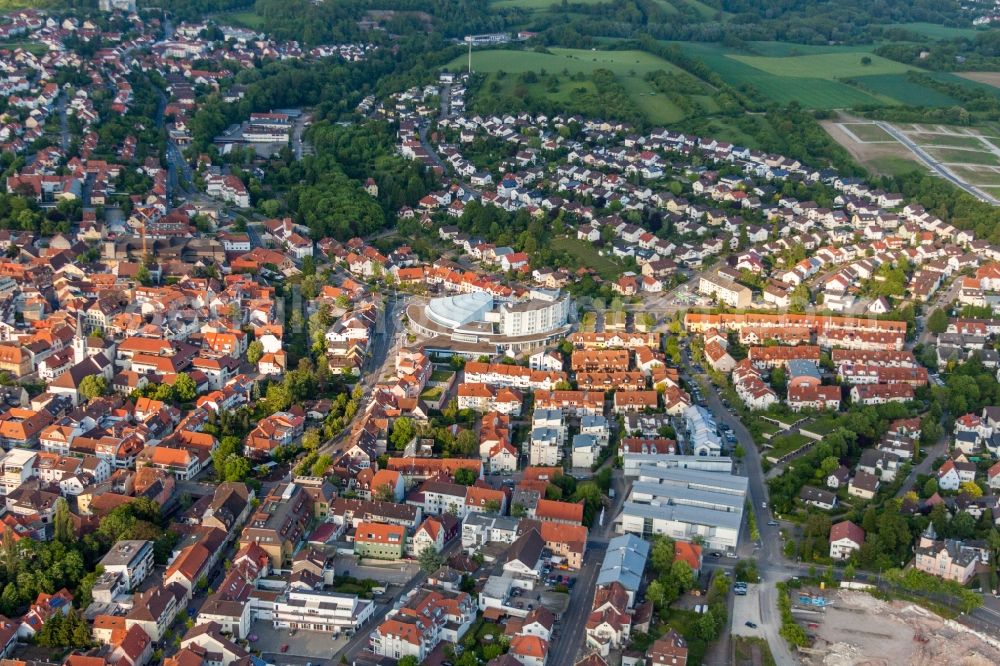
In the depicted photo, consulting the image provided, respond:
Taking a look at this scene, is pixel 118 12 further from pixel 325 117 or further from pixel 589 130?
pixel 589 130

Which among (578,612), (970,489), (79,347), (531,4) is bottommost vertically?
(578,612)

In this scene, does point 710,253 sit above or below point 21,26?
below

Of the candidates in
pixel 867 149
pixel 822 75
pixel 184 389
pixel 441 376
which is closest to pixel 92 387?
pixel 184 389

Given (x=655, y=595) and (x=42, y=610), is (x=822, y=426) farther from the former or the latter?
(x=42, y=610)

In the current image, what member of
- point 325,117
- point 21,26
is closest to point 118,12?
point 21,26

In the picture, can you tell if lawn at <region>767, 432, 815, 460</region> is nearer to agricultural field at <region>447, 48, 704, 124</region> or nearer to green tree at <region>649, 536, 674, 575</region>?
green tree at <region>649, 536, 674, 575</region>

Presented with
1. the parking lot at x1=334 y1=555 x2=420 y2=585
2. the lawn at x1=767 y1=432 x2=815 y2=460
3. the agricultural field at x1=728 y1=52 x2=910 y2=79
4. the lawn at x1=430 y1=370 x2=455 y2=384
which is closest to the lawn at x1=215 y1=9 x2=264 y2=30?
the agricultural field at x1=728 y1=52 x2=910 y2=79
